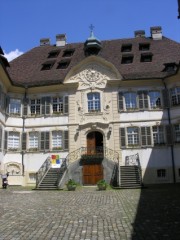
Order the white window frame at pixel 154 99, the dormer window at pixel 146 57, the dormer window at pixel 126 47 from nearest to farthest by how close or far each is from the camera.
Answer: the white window frame at pixel 154 99
the dormer window at pixel 146 57
the dormer window at pixel 126 47

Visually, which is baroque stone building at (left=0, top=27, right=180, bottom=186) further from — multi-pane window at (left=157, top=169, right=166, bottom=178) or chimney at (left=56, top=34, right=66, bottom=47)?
chimney at (left=56, top=34, right=66, bottom=47)

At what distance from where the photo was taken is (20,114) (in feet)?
94.6

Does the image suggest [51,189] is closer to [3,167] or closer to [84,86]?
[3,167]

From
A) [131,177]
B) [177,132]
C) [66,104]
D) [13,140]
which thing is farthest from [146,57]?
[13,140]

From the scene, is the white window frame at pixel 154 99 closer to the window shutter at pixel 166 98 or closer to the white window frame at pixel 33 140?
the window shutter at pixel 166 98

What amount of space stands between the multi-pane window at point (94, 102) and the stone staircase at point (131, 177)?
6080 mm

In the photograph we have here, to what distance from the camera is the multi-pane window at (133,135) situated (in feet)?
89.1

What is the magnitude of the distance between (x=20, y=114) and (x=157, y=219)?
21.2 meters

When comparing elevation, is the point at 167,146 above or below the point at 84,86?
below

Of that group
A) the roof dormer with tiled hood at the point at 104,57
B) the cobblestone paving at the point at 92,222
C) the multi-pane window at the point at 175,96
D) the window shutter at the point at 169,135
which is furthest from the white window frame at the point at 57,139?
the cobblestone paving at the point at 92,222

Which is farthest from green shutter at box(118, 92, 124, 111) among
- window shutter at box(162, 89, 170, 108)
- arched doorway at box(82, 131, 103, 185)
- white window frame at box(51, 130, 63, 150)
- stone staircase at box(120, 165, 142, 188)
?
white window frame at box(51, 130, 63, 150)

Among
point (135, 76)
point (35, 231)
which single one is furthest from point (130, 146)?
point (35, 231)

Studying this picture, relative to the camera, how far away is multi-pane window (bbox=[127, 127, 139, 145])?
2717 cm

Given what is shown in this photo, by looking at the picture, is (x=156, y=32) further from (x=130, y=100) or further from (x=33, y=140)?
(x=33, y=140)
